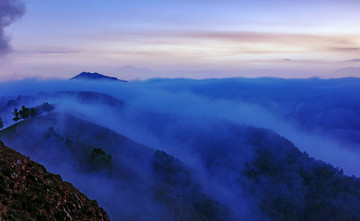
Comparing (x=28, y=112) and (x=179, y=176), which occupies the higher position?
(x=28, y=112)

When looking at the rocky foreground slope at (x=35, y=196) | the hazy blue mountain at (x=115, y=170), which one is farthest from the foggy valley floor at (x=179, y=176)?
the rocky foreground slope at (x=35, y=196)

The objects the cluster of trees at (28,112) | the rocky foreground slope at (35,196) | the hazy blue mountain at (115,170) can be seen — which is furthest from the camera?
the cluster of trees at (28,112)

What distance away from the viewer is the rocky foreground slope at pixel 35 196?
78.4 feet

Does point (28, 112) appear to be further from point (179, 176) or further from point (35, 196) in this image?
point (35, 196)

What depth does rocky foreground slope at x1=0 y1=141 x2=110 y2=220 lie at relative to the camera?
23897 millimetres

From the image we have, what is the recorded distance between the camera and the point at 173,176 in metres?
130

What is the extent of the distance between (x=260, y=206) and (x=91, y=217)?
132 metres

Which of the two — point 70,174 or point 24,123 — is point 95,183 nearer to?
point 70,174

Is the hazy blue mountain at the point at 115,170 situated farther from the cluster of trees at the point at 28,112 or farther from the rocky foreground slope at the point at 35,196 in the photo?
the rocky foreground slope at the point at 35,196

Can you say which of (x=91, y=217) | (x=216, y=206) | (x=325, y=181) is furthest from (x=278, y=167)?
(x=91, y=217)

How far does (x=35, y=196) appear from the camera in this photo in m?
26.5

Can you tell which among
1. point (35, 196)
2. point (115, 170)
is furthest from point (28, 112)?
point (35, 196)

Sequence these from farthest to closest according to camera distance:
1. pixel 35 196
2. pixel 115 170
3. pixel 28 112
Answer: pixel 28 112 → pixel 115 170 → pixel 35 196

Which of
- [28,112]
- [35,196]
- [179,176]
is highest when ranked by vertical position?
[35,196]
